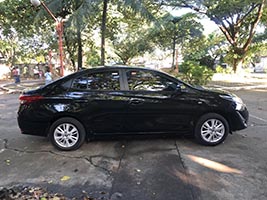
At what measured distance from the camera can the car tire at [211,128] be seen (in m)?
5.11

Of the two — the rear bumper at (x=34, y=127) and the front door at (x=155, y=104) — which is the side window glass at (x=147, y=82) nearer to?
the front door at (x=155, y=104)

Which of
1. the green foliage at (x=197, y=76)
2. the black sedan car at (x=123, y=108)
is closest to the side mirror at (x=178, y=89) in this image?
the black sedan car at (x=123, y=108)

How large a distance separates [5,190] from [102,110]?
6.74ft

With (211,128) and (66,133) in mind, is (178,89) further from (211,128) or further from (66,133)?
(66,133)

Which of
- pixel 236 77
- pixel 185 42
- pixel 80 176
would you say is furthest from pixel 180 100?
pixel 185 42

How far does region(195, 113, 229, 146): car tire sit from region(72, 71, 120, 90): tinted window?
1.67 m

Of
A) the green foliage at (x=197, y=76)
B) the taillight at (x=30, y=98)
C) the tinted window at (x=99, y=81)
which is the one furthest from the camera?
the green foliage at (x=197, y=76)

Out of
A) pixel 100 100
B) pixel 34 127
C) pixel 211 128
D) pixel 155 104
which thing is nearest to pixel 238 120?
pixel 211 128

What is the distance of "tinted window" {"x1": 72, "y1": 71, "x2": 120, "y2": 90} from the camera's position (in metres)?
5.02

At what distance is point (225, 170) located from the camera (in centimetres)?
404

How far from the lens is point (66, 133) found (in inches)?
194

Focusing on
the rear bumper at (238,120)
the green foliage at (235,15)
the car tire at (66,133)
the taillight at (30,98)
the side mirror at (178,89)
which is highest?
the green foliage at (235,15)

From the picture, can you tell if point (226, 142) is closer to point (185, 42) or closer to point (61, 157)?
point (61, 157)

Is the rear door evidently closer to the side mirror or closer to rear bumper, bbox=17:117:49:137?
rear bumper, bbox=17:117:49:137
